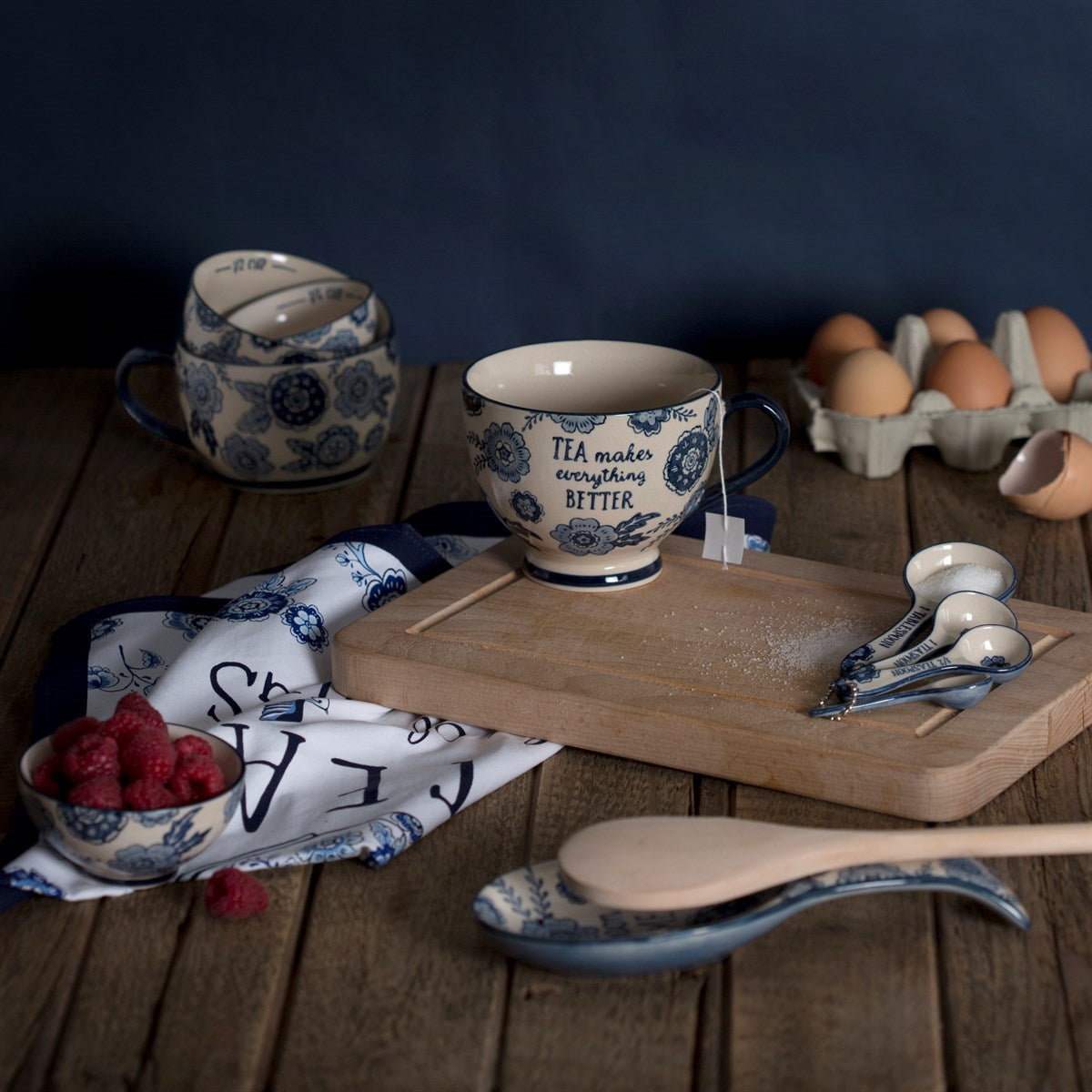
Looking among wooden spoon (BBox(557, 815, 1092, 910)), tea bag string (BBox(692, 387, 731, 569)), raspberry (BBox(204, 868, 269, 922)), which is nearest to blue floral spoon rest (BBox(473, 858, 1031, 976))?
wooden spoon (BBox(557, 815, 1092, 910))

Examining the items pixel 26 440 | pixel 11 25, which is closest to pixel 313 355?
pixel 26 440

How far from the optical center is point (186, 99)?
1.65 meters

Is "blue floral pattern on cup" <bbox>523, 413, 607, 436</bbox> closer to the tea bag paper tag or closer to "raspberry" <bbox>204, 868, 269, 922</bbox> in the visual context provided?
the tea bag paper tag

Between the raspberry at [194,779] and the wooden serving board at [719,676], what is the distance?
19 cm

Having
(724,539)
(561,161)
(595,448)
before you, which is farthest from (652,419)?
(561,161)

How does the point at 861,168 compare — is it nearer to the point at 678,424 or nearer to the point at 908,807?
the point at 678,424

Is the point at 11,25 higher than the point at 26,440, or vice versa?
the point at 11,25

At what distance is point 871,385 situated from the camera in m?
1.36

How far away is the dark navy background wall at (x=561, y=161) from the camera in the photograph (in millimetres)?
1611

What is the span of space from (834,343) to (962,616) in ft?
2.03

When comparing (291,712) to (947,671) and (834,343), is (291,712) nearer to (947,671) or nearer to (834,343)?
(947,671)

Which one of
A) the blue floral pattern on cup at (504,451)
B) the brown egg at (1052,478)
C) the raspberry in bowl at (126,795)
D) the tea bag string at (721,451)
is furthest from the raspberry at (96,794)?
the brown egg at (1052,478)

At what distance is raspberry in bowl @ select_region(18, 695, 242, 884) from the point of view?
2.33ft

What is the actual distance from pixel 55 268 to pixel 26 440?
0.31 m
